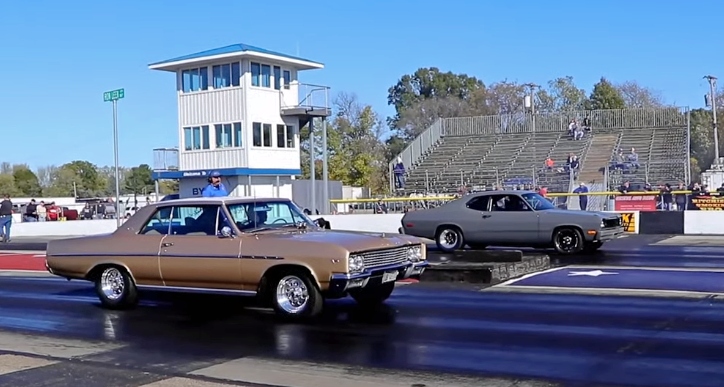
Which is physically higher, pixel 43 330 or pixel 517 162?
pixel 517 162

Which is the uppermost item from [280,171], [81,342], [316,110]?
[316,110]

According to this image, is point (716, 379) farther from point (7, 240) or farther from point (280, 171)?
point (280, 171)

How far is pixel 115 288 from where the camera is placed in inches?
492

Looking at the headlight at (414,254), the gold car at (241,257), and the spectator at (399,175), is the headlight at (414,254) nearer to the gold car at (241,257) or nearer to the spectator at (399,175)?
the gold car at (241,257)

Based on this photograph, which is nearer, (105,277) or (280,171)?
(105,277)

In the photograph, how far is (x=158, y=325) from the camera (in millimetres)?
11086

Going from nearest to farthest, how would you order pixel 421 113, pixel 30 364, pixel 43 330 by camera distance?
pixel 30 364 → pixel 43 330 → pixel 421 113

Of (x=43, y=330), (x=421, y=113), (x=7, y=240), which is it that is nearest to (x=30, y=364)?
(x=43, y=330)

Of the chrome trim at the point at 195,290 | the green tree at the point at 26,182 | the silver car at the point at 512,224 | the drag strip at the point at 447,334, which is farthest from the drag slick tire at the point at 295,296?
the green tree at the point at 26,182

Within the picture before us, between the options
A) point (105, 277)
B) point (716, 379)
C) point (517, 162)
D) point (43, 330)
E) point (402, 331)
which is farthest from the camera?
point (517, 162)

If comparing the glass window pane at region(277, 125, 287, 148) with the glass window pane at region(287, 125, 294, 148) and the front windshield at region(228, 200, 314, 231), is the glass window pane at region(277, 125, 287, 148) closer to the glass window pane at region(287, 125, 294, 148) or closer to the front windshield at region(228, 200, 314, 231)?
the glass window pane at region(287, 125, 294, 148)

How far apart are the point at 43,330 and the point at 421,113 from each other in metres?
79.4

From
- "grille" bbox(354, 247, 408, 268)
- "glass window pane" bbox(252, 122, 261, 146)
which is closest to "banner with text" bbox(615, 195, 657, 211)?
"grille" bbox(354, 247, 408, 268)

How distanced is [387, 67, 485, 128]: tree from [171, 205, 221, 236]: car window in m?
86.2
